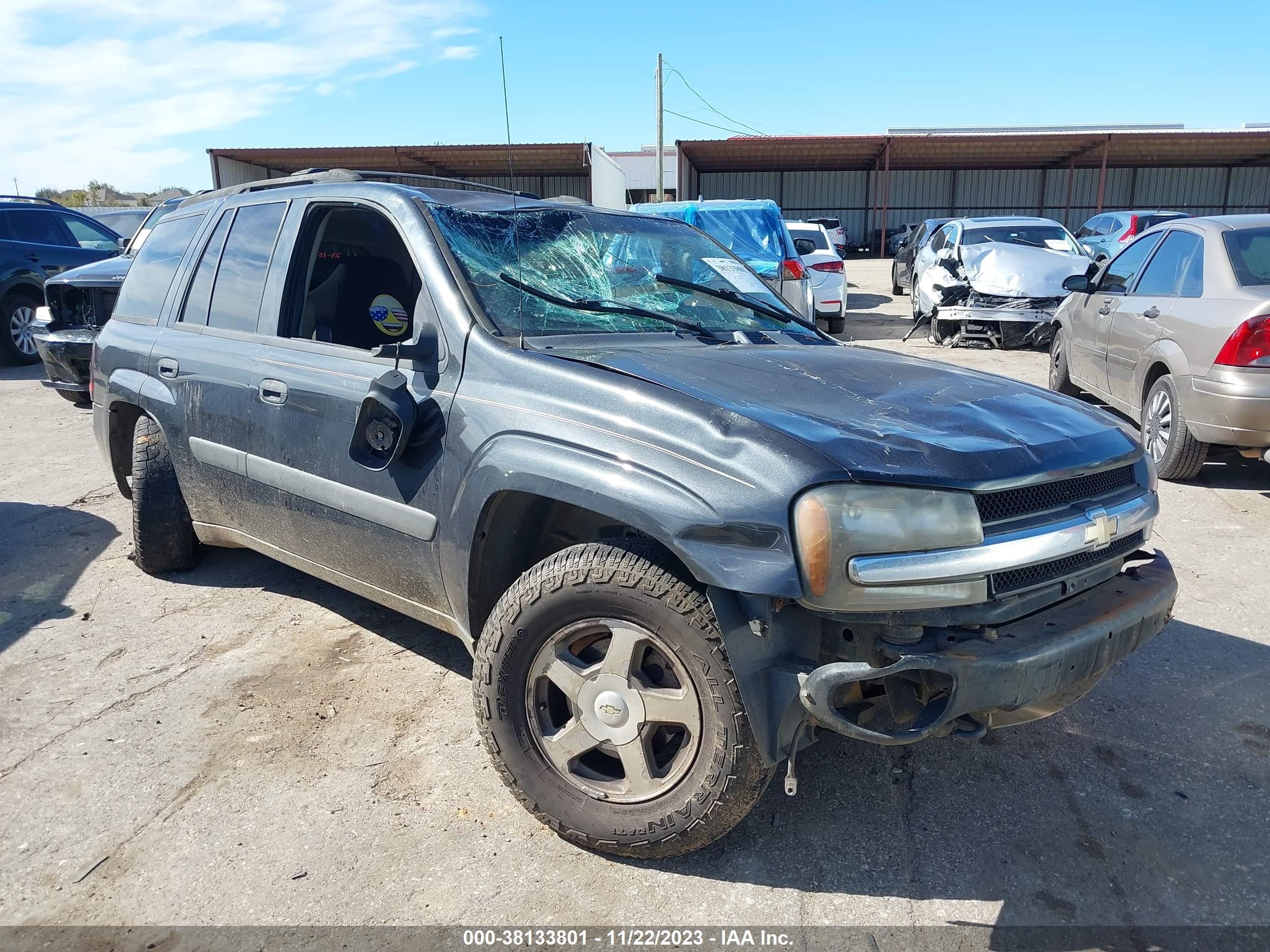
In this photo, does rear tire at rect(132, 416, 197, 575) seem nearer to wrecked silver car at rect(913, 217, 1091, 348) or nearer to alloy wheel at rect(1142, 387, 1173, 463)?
alloy wheel at rect(1142, 387, 1173, 463)

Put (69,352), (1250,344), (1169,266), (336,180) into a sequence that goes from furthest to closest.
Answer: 1. (69,352)
2. (1169,266)
3. (1250,344)
4. (336,180)

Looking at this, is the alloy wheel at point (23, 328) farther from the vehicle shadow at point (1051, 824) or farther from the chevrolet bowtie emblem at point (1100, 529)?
the chevrolet bowtie emblem at point (1100, 529)

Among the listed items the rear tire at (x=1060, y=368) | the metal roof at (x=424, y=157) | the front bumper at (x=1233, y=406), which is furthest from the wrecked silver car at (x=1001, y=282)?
the metal roof at (x=424, y=157)

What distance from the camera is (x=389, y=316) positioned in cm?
372

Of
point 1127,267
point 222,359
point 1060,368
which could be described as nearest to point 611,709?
point 222,359

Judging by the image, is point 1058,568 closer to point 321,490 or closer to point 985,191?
point 321,490

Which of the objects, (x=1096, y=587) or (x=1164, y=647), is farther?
(x=1164, y=647)

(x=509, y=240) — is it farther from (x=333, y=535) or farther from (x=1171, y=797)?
(x=1171, y=797)

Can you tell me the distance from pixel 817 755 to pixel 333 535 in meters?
1.79

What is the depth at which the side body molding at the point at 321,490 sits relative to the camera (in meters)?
2.87

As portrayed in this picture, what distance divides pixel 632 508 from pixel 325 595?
263 centimetres

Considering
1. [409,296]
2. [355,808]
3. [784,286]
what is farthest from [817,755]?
[784,286]

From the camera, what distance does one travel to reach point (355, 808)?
2723 millimetres

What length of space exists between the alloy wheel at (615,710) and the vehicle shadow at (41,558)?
270 cm
